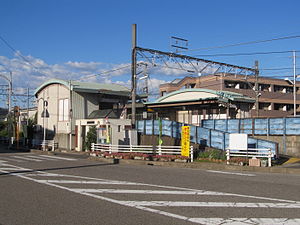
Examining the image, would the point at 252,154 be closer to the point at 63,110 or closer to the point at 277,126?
the point at 277,126

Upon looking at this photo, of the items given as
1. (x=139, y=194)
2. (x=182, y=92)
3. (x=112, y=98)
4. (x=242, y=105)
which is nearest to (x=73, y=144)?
(x=112, y=98)

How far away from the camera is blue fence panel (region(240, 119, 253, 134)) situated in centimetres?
2634

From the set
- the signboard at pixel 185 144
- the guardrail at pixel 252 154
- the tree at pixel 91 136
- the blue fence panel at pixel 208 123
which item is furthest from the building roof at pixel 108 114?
the guardrail at pixel 252 154

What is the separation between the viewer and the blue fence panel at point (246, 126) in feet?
86.4

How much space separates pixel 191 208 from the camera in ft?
23.8

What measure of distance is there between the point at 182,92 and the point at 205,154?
753 inches

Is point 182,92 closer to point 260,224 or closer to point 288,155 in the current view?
point 288,155

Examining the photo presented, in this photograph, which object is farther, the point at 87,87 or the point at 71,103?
the point at 87,87

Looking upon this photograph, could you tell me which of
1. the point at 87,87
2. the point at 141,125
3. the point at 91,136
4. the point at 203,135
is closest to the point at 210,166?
the point at 203,135

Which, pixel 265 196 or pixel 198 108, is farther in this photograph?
pixel 198 108

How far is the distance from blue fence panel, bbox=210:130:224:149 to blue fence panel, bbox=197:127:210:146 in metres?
0.36

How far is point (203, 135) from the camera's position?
2520cm

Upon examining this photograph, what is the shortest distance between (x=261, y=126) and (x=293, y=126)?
9.13ft

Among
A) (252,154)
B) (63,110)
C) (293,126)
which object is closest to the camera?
(252,154)
